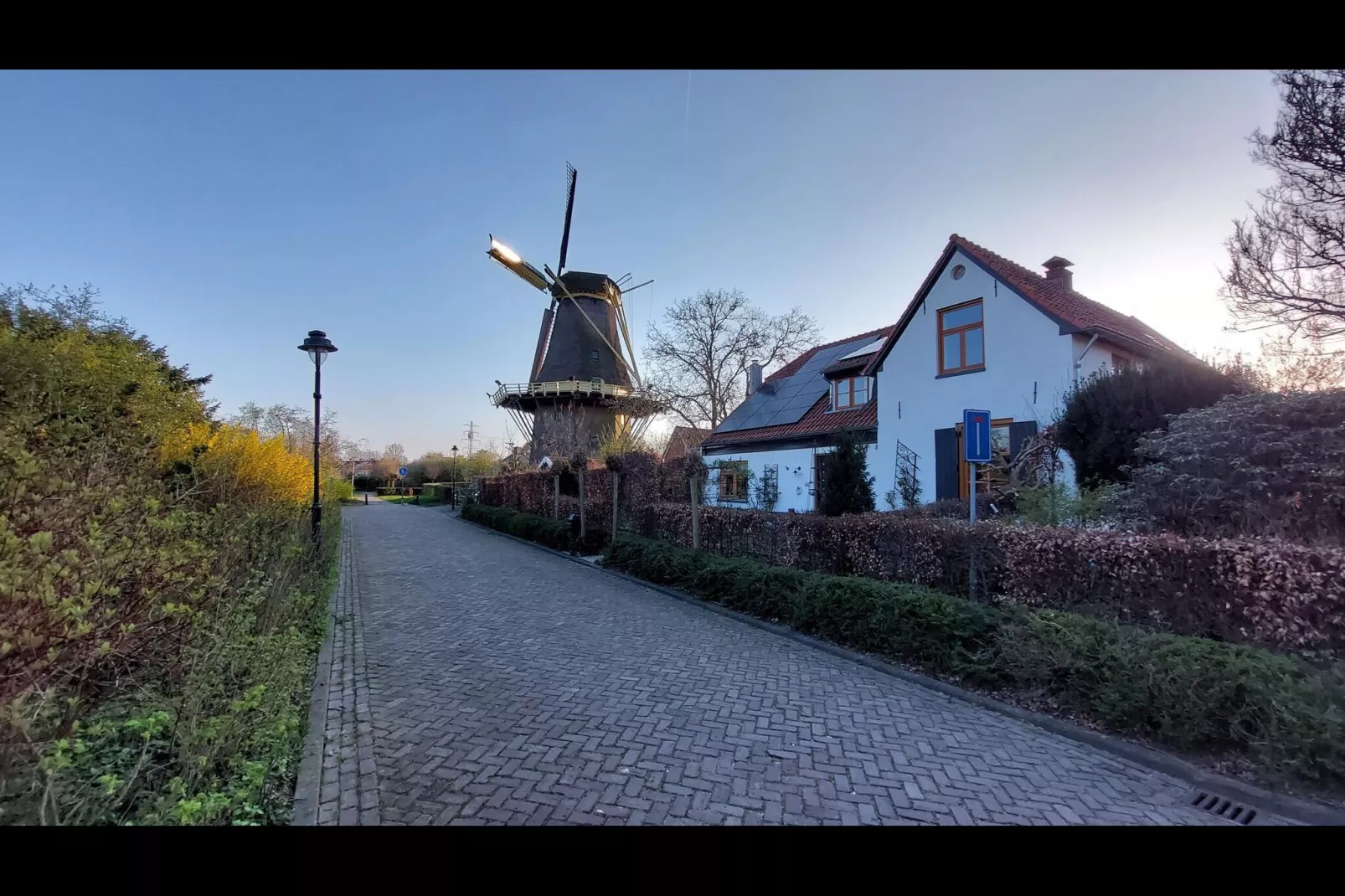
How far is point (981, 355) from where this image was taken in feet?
36.2

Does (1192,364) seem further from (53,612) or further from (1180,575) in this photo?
(53,612)

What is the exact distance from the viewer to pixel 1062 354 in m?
9.65

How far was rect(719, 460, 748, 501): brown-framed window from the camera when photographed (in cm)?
1586

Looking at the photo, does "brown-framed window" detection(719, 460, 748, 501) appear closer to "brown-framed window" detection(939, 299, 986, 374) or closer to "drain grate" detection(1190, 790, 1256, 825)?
"brown-framed window" detection(939, 299, 986, 374)

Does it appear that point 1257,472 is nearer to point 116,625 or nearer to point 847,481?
point 847,481

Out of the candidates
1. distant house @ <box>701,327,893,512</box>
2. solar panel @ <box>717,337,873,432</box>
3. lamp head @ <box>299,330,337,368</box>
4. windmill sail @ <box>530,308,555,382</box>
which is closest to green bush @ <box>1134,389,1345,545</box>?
distant house @ <box>701,327,893,512</box>

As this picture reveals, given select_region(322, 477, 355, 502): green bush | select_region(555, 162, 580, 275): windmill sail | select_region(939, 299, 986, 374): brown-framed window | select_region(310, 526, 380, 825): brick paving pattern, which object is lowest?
select_region(310, 526, 380, 825): brick paving pattern

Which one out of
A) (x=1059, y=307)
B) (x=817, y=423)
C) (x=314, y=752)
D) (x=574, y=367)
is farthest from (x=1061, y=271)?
(x=574, y=367)

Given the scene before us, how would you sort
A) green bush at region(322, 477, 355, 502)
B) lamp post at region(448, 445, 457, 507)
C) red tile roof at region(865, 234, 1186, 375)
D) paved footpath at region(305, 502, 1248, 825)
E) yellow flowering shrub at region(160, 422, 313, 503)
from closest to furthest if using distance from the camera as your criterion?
paved footpath at region(305, 502, 1248, 825) < yellow flowering shrub at region(160, 422, 313, 503) < red tile roof at region(865, 234, 1186, 375) < green bush at region(322, 477, 355, 502) < lamp post at region(448, 445, 457, 507)

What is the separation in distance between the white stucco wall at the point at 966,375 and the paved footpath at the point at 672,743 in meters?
7.42

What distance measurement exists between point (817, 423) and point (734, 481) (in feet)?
10.2

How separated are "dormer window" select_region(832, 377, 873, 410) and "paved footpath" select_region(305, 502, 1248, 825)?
10.1m
